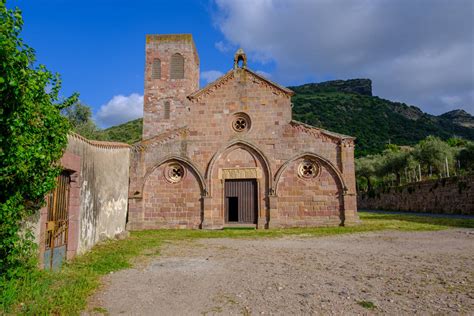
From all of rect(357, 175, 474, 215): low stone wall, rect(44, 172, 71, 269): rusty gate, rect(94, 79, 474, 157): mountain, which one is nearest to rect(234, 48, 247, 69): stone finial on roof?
rect(44, 172, 71, 269): rusty gate

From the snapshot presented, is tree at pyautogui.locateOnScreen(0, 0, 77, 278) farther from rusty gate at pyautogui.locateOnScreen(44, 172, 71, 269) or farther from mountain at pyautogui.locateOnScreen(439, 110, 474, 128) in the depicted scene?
mountain at pyautogui.locateOnScreen(439, 110, 474, 128)

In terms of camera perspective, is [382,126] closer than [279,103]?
No

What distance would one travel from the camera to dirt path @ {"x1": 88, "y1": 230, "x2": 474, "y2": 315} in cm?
517

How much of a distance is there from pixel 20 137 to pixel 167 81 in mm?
23479

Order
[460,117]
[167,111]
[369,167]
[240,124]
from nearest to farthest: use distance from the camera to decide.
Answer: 1. [240,124]
2. [167,111]
3. [369,167]
4. [460,117]

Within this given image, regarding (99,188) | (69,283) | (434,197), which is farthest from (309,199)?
(434,197)

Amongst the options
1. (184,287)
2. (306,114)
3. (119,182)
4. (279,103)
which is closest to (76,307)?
(184,287)

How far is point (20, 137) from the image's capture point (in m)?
5.21

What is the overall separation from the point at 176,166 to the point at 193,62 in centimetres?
1308

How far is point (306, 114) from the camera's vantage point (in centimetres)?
7794

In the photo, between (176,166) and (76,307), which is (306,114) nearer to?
(176,166)

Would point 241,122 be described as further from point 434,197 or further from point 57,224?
point 434,197

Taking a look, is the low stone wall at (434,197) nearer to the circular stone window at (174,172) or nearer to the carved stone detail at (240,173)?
the carved stone detail at (240,173)

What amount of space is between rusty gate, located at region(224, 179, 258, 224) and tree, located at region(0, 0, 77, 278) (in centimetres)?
1291
